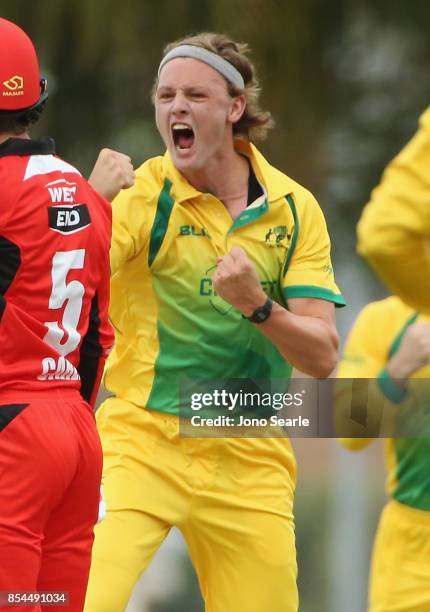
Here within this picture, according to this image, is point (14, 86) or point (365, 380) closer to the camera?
point (14, 86)

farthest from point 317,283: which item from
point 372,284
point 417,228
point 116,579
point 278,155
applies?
point 372,284

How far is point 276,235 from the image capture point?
5.76 meters

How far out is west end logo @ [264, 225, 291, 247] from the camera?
5.75m

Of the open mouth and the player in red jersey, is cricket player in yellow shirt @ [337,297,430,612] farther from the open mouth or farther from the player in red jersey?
the player in red jersey

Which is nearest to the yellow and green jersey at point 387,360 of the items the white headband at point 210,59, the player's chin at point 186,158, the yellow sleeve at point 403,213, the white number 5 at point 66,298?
the player's chin at point 186,158

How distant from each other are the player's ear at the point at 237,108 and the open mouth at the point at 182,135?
0.21 metres

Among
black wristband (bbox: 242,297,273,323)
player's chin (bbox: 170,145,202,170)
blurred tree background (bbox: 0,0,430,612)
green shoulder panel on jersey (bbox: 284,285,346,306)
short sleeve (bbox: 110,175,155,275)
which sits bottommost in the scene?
black wristband (bbox: 242,297,273,323)

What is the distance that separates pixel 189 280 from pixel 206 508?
0.78 m

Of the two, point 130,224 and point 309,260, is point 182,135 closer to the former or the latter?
point 130,224

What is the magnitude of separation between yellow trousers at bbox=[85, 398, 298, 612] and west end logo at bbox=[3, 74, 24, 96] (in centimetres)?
143

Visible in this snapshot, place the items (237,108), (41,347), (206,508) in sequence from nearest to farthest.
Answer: (41,347), (206,508), (237,108)

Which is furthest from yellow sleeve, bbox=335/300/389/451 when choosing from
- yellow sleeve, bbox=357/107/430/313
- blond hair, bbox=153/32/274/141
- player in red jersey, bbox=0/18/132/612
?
yellow sleeve, bbox=357/107/430/313

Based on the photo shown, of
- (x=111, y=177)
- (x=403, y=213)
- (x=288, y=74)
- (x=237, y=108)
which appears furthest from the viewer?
(x=288, y=74)

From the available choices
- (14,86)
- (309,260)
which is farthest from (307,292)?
(14,86)
